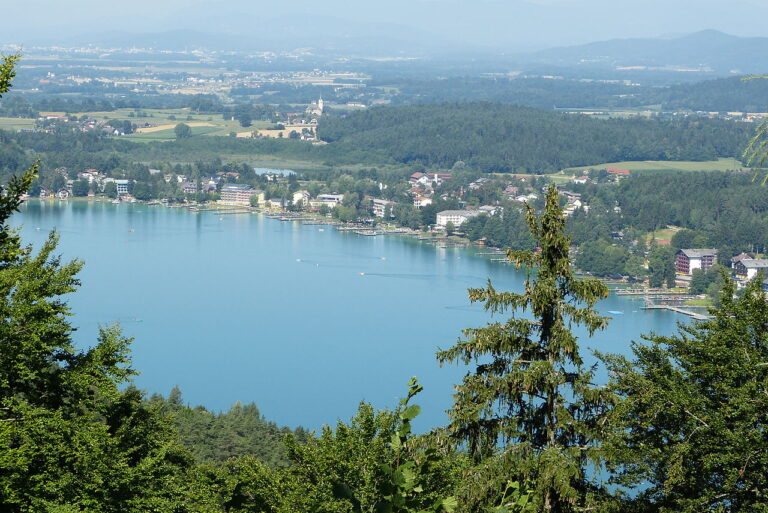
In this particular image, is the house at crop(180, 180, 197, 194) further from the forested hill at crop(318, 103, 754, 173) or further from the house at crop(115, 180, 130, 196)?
the forested hill at crop(318, 103, 754, 173)

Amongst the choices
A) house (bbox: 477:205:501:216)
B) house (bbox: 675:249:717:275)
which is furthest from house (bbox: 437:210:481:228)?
house (bbox: 675:249:717:275)

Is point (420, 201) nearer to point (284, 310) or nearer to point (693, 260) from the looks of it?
point (693, 260)

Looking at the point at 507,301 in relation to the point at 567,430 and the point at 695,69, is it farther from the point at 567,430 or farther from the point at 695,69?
the point at 695,69

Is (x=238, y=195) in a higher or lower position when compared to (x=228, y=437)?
lower

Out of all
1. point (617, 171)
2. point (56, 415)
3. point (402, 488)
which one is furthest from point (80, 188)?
point (402, 488)

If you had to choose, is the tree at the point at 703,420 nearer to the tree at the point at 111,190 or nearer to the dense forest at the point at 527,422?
the dense forest at the point at 527,422

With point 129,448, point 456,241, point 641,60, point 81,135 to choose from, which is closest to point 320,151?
point 81,135
